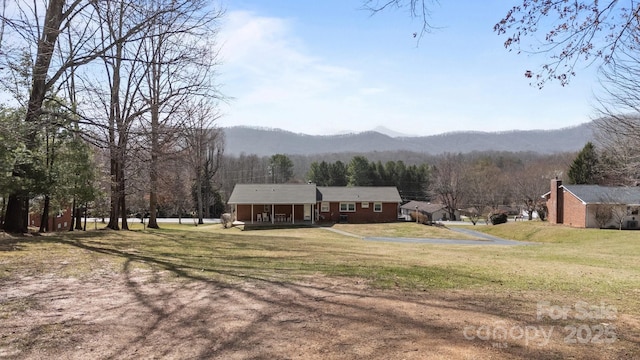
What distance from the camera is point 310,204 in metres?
44.2

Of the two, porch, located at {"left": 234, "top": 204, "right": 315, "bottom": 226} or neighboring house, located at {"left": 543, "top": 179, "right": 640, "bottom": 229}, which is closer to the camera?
neighboring house, located at {"left": 543, "top": 179, "right": 640, "bottom": 229}

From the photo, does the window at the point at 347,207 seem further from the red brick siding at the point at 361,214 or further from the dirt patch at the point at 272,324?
the dirt patch at the point at 272,324

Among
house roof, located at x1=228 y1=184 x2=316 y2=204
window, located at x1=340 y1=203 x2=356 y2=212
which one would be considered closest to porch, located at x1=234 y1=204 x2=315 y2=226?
house roof, located at x1=228 y1=184 x2=316 y2=204

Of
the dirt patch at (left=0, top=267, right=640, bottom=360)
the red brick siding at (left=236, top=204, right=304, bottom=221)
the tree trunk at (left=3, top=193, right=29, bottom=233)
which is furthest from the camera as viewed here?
the red brick siding at (left=236, top=204, right=304, bottom=221)

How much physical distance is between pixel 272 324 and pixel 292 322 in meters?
0.24

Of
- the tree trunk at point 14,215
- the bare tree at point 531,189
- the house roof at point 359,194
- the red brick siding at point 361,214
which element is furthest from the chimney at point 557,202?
the tree trunk at point 14,215

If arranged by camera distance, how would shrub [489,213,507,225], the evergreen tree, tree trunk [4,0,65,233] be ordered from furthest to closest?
1. the evergreen tree
2. shrub [489,213,507,225]
3. tree trunk [4,0,65,233]

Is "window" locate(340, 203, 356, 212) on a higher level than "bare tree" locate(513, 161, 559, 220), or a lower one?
lower

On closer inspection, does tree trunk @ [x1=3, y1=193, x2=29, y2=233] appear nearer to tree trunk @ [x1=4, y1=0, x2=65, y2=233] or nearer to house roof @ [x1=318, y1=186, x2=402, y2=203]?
tree trunk @ [x1=4, y1=0, x2=65, y2=233]

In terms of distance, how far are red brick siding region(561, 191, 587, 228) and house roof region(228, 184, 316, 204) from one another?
77.1 feet

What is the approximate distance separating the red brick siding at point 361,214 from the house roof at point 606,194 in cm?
1678

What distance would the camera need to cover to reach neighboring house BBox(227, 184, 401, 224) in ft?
141

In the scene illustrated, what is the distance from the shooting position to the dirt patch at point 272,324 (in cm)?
414

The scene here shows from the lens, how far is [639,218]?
3656cm
